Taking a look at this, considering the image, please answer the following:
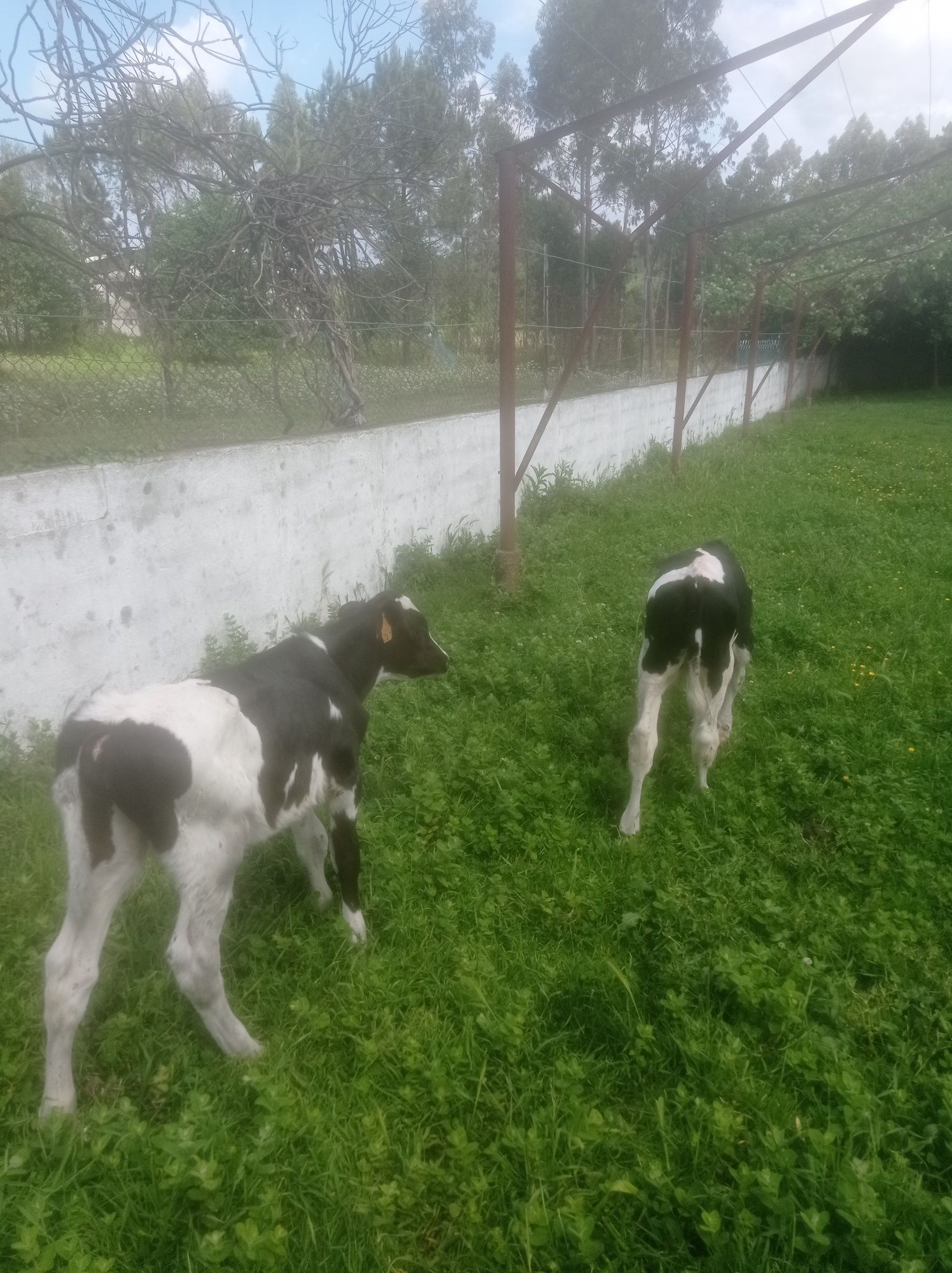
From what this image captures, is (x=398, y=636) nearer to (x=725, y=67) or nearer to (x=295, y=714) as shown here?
(x=295, y=714)

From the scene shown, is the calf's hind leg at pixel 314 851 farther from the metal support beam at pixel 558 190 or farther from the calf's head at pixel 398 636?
the metal support beam at pixel 558 190

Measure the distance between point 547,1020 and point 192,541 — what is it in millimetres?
3367

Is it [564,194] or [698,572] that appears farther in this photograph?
[564,194]

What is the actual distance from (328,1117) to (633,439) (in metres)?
11.3

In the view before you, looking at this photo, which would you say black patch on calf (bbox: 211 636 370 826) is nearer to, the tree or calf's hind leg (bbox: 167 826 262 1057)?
calf's hind leg (bbox: 167 826 262 1057)

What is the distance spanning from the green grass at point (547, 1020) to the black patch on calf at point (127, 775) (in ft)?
2.40

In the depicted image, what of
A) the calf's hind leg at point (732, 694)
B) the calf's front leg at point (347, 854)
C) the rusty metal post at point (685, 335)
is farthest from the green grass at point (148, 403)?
the rusty metal post at point (685, 335)

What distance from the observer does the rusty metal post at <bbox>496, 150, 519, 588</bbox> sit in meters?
5.68

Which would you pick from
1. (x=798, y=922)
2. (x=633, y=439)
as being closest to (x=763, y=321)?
(x=633, y=439)

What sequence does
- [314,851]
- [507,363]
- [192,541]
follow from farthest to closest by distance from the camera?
[507,363]
[192,541]
[314,851]

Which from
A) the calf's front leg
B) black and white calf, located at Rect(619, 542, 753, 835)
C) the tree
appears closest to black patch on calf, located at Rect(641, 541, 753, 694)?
black and white calf, located at Rect(619, 542, 753, 835)

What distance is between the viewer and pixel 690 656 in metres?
3.73

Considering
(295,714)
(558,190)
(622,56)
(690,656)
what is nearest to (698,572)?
(690,656)

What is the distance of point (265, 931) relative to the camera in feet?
10.1
